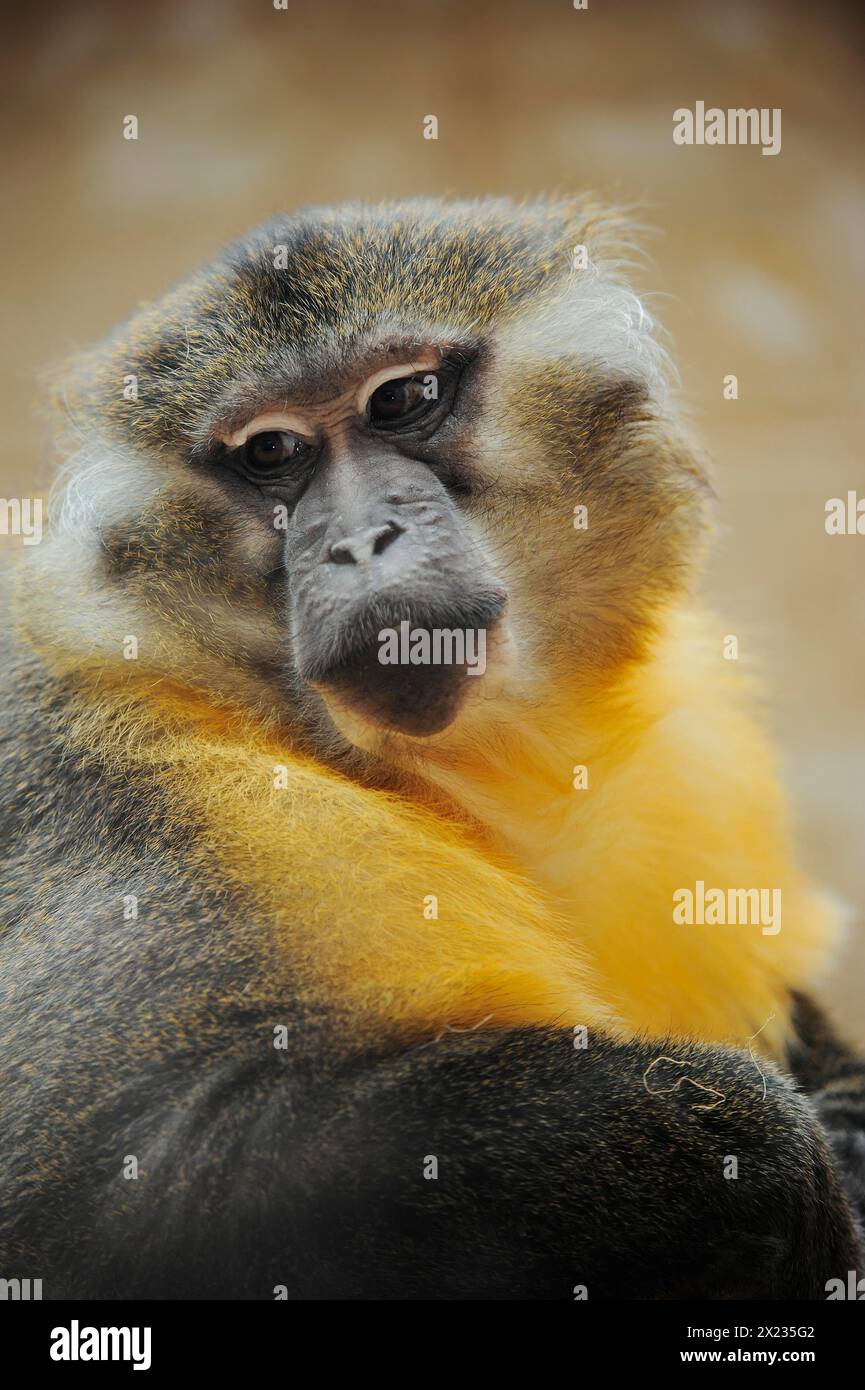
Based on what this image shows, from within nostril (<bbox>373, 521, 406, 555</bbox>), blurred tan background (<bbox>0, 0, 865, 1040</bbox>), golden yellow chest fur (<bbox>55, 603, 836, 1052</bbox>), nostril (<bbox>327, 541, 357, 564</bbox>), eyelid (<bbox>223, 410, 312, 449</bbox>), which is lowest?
golden yellow chest fur (<bbox>55, 603, 836, 1052</bbox>)

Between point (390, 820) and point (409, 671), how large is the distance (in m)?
0.30

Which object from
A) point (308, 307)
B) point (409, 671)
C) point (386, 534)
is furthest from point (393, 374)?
A: point (409, 671)

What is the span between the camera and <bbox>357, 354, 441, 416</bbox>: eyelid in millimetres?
2459

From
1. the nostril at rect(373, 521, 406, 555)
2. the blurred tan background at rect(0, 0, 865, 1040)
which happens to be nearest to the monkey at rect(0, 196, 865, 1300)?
the nostril at rect(373, 521, 406, 555)

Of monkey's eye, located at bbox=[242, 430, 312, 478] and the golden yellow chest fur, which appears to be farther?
monkey's eye, located at bbox=[242, 430, 312, 478]

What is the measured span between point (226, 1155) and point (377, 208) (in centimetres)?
193

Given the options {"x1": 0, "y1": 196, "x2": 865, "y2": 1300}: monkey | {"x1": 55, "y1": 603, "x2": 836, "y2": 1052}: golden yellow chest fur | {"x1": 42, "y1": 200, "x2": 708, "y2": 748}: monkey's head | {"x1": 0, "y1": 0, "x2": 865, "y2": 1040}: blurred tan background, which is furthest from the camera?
{"x1": 0, "y1": 0, "x2": 865, "y2": 1040}: blurred tan background

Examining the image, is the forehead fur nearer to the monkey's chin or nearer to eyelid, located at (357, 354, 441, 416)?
eyelid, located at (357, 354, 441, 416)

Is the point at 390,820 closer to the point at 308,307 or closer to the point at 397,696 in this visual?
A: the point at 397,696

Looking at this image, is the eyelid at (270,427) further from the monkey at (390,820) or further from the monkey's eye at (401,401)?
the monkey's eye at (401,401)

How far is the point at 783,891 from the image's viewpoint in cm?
313

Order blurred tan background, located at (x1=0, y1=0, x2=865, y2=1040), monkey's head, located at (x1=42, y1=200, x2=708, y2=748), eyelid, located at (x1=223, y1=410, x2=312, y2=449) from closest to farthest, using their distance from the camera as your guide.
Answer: monkey's head, located at (x1=42, y1=200, x2=708, y2=748) < eyelid, located at (x1=223, y1=410, x2=312, y2=449) < blurred tan background, located at (x1=0, y1=0, x2=865, y2=1040)
